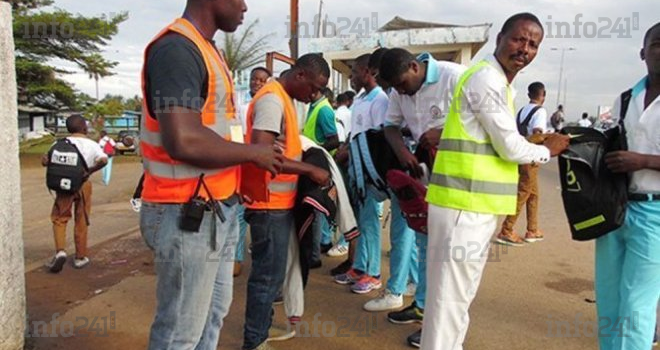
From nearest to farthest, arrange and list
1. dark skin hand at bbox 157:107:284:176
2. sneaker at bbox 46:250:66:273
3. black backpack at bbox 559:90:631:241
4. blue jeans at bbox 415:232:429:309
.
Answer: dark skin hand at bbox 157:107:284:176
black backpack at bbox 559:90:631:241
blue jeans at bbox 415:232:429:309
sneaker at bbox 46:250:66:273

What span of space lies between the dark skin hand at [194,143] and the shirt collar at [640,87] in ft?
7.09

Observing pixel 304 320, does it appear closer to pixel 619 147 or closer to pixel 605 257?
pixel 605 257

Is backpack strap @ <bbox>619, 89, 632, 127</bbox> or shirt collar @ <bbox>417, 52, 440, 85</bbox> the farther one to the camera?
shirt collar @ <bbox>417, 52, 440, 85</bbox>

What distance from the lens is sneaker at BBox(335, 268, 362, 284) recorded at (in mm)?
4793

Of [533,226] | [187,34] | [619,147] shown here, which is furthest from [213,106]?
[533,226]

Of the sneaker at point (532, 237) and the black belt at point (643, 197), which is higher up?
the black belt at point (643, 197)

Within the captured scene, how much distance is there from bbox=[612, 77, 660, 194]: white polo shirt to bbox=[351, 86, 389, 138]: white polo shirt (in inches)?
77.0

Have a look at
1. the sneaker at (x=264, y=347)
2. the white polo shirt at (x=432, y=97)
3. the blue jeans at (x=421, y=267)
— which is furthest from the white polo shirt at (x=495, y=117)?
the sneaker at (x=264, y=347)

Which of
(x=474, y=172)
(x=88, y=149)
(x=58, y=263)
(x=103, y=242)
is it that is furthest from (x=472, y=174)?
(x=103, y=242)

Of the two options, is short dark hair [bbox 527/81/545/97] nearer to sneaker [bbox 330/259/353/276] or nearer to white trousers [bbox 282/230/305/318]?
sneaker [bbox 330/259/353/276]

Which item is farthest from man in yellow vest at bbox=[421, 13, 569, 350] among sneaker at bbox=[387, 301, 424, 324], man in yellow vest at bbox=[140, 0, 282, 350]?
sneaker at bbox=[387, 301, 424, 324]

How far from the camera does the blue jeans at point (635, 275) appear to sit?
255cm

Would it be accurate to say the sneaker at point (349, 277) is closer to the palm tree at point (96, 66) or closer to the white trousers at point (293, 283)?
the white trousers at point (293, 283)

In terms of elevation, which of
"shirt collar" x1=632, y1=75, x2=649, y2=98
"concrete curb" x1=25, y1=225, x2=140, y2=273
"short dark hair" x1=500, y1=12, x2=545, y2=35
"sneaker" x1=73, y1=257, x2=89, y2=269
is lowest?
"concrete curb" x1=25, y1=225, x2=140, y2=273
